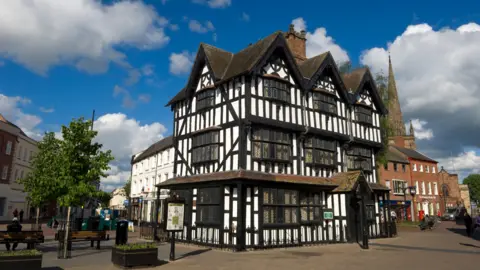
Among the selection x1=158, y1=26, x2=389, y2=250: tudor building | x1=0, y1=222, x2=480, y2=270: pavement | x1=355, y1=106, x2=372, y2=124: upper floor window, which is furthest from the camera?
x1=355, y1=106, x2=372, y2=124: upper floor window

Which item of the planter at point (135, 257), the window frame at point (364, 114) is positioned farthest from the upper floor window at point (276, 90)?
the planter at point (135, 257)

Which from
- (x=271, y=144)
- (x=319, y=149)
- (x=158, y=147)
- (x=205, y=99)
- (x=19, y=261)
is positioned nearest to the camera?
(x=19, y=261)

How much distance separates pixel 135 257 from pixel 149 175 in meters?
31.8

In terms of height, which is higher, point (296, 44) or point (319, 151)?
point (296, 44)

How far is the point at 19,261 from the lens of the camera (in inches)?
372

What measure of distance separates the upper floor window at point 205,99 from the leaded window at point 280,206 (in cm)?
676

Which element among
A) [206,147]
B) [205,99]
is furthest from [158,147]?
[206,147]

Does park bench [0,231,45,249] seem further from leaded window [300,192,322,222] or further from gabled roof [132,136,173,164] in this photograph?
gabled roof [132,136,173,164]

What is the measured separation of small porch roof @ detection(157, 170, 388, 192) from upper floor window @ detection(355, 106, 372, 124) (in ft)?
17.7

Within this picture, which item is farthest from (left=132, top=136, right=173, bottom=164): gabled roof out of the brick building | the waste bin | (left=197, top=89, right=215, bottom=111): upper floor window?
the brick building

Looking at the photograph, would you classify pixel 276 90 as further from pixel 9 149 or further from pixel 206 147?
pixel 9 149

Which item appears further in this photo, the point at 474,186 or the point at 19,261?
the point at 474,186

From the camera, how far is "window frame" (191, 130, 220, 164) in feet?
67.0

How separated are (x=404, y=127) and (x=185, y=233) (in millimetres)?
92068
